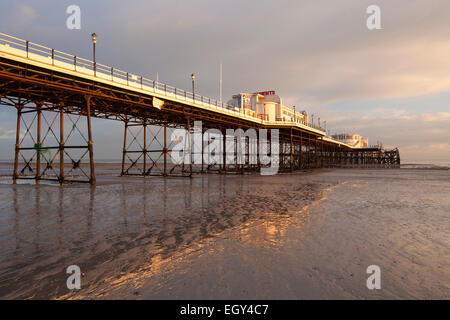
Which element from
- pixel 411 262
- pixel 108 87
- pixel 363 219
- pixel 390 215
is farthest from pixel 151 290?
pixel 108 87

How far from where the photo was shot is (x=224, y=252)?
17.0 feet

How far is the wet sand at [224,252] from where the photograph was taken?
143 inches

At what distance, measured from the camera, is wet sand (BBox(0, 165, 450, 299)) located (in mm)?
3637

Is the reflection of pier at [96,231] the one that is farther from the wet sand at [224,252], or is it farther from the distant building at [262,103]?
the distant building at [262,103]

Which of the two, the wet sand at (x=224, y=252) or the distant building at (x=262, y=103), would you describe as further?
the distant building at (x=262, y=103)

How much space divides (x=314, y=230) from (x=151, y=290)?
4.84 meters

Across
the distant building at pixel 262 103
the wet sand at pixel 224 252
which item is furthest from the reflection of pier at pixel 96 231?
the distant building at pixel 262 103

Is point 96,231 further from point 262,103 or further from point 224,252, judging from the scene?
point 262,103

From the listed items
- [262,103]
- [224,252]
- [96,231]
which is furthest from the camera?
[262,103]

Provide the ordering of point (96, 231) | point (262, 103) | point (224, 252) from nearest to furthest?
point (224, 252), point (96, 231), point (262, 103)

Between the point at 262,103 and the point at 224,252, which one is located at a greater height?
the point at 262,103

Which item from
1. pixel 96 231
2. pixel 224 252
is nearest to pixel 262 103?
pixel 96 231
